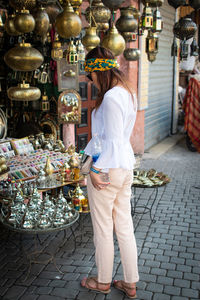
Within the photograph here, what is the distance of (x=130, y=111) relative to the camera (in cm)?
269

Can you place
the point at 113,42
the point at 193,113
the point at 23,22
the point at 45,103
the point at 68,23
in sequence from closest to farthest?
the point at 23,22
the point at 68,23
the point at 113,42
the point at 45,103
the point at 193,113

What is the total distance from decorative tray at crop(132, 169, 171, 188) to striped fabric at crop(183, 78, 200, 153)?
436 centimetres

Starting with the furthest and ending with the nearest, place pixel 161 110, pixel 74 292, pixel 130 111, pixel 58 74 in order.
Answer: pixel 161 110, pixel 58 74, pixel 74 292, pixel 130 111

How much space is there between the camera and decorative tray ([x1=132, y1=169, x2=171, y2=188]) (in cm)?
453

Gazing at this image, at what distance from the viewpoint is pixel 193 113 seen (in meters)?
8.94

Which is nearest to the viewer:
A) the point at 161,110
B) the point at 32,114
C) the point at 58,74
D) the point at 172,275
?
the point at 172,275

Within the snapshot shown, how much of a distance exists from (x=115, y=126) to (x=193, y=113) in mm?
6764

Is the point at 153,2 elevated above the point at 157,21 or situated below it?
above

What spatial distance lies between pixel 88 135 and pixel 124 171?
14.3 feet

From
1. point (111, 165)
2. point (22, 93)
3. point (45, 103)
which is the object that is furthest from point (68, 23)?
point (45, 103)

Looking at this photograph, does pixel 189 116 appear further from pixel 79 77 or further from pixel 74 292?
pixel 74 292

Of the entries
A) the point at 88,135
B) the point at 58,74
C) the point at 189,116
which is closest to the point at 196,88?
the point at 189,116

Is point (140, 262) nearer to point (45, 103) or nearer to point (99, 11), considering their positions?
point (99, 11)

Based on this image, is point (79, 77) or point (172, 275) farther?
point (79, 77)
